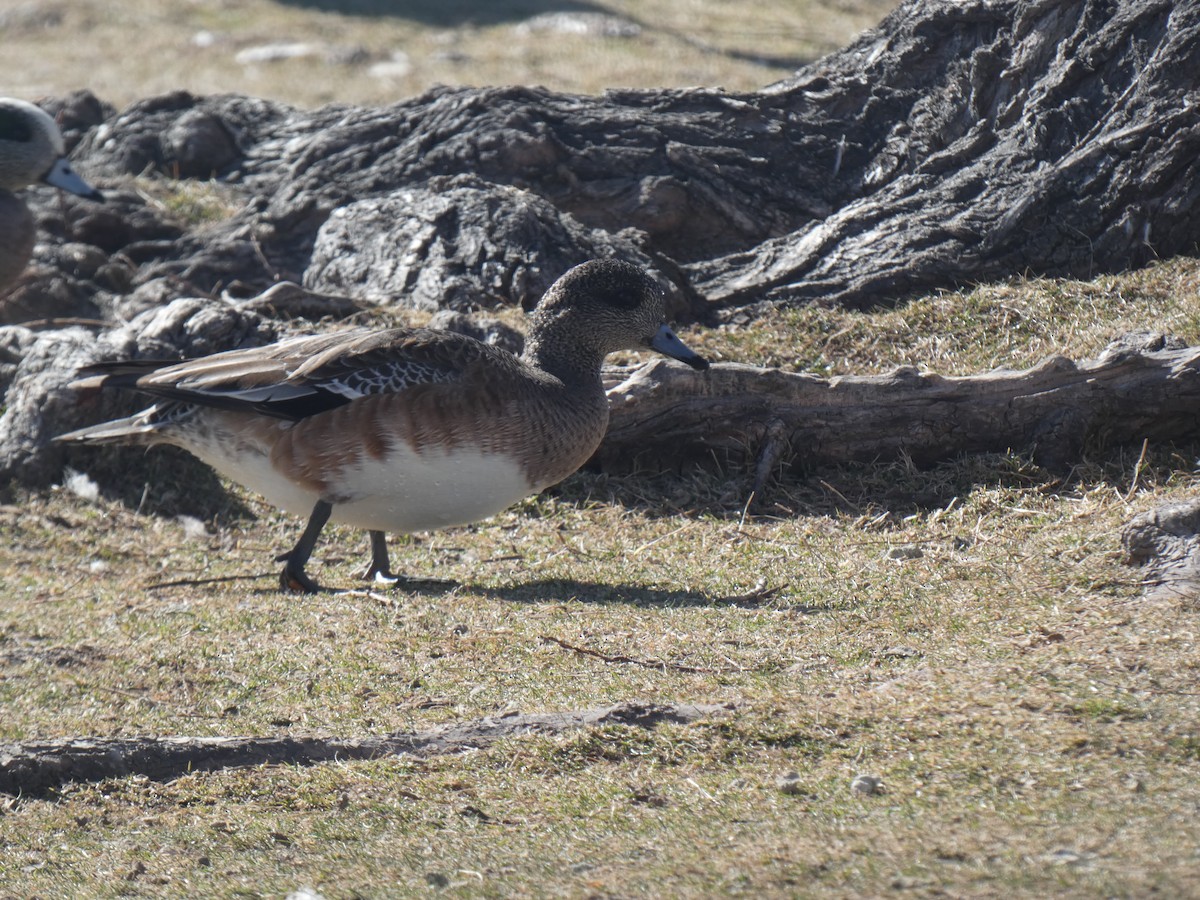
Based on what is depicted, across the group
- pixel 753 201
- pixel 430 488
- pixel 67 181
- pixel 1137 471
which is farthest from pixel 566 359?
pixel 67 181

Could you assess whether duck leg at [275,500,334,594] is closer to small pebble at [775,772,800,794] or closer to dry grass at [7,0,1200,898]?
dry grass at [7,0,1200,898]

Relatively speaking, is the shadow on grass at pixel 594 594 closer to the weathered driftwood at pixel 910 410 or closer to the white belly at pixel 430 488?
the white belly at pixel 430 488

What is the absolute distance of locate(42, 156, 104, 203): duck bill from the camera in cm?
927

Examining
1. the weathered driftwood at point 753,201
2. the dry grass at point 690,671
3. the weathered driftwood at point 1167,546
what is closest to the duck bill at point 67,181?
the weathered driftwood at point 753,201

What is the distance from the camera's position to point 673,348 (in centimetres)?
609

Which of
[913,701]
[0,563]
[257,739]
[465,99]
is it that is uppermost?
[465,99]

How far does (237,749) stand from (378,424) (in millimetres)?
1810

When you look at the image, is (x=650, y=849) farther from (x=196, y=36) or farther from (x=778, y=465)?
(x=196, y=36)

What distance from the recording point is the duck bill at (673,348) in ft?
19.9

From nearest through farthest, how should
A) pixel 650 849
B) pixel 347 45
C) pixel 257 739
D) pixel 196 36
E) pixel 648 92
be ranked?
1. pixel 650 849
2. pixel 257 739
3. pixel 648 92
4. pixel 347 45
5. pixel 196 36

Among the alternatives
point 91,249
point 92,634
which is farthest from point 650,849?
point 91,249

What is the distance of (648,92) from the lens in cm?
941

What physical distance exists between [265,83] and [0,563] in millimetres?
13893

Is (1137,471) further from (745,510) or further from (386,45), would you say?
(386,45)
